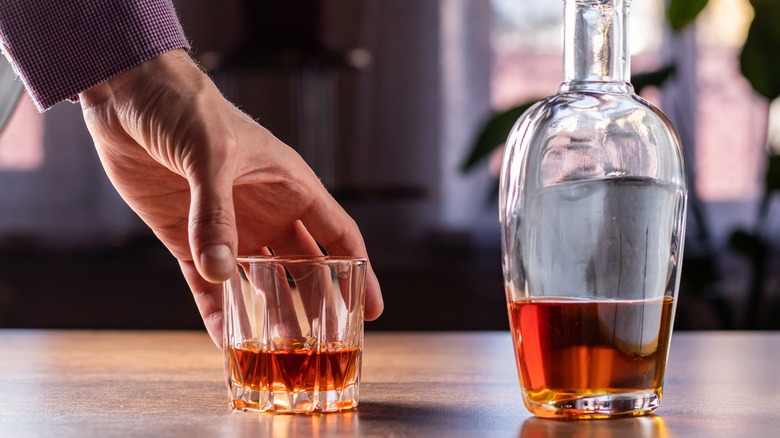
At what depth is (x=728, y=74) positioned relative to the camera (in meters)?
2.88

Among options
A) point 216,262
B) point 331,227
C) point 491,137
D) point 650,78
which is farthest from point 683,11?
point 216,262

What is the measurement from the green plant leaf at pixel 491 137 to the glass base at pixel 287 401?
5.51 ft

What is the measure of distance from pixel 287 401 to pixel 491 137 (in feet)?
5.64

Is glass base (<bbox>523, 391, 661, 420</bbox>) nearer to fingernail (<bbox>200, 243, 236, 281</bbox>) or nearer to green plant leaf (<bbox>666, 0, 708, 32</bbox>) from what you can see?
fingernail (<bbox>200, 243, 236, 281</bbox>)

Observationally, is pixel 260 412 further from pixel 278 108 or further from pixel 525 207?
pixel 278 108

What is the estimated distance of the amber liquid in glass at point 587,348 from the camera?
1.75 ft

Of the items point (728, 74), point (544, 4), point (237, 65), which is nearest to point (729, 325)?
point (728, 74)

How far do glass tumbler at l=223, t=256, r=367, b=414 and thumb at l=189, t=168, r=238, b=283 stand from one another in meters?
0.02

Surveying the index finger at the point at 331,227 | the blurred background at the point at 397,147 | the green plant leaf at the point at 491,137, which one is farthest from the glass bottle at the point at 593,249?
the blurred background at the point at 397,147

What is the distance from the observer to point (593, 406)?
538 mm

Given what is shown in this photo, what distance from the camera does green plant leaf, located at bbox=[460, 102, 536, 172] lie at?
2.22 metres

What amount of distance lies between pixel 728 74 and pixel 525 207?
99.8 inches

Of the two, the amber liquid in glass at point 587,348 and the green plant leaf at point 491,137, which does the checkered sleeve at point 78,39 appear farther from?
the green plant leaf at point 491,137

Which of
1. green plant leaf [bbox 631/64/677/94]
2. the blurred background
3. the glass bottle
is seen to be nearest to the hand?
the glass bottle
